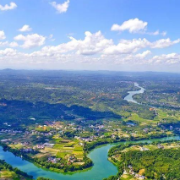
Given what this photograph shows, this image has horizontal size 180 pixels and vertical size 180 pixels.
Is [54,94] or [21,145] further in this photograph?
[54,94]

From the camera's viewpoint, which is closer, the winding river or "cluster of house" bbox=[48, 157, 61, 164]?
the winding river

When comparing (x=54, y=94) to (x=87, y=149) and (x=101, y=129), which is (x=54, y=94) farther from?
(x=87, y=149)

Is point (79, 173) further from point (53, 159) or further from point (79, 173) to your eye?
point (53, 159)

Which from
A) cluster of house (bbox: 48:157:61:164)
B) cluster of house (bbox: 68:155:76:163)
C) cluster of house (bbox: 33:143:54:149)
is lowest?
cluster of house (bbox: 48:157:61:164)

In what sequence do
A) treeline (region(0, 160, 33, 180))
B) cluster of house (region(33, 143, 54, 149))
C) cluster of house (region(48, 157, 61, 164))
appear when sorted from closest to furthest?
treeline (region(0, 160, 33, 180)) → cluster of house (region(48, 157, 61, 164)) → cluster of house (region(33, 143, 54, 149))

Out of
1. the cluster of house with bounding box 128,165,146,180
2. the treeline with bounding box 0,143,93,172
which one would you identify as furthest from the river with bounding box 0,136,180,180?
the cluster of house with bounding box 128,165,146,180

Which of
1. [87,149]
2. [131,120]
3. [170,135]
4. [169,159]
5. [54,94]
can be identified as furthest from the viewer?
Answer: [54,94]

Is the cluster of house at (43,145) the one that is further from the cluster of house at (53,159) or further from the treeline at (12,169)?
the treeline at (12,169)

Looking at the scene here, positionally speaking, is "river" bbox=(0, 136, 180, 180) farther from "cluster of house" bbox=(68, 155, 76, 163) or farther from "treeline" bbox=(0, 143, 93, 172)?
"cluster of house" bbox=(68, 155, 76, 163)

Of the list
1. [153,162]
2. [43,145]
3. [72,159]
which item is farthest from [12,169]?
[153,162]

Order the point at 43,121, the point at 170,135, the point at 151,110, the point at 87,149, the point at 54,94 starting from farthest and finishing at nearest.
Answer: the point at 54,94
the point at 151,110
the point at 43,121
the point at 170,135
the point at 87,149

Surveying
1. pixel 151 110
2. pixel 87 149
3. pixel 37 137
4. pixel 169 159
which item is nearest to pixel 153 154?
pixel 169 159
